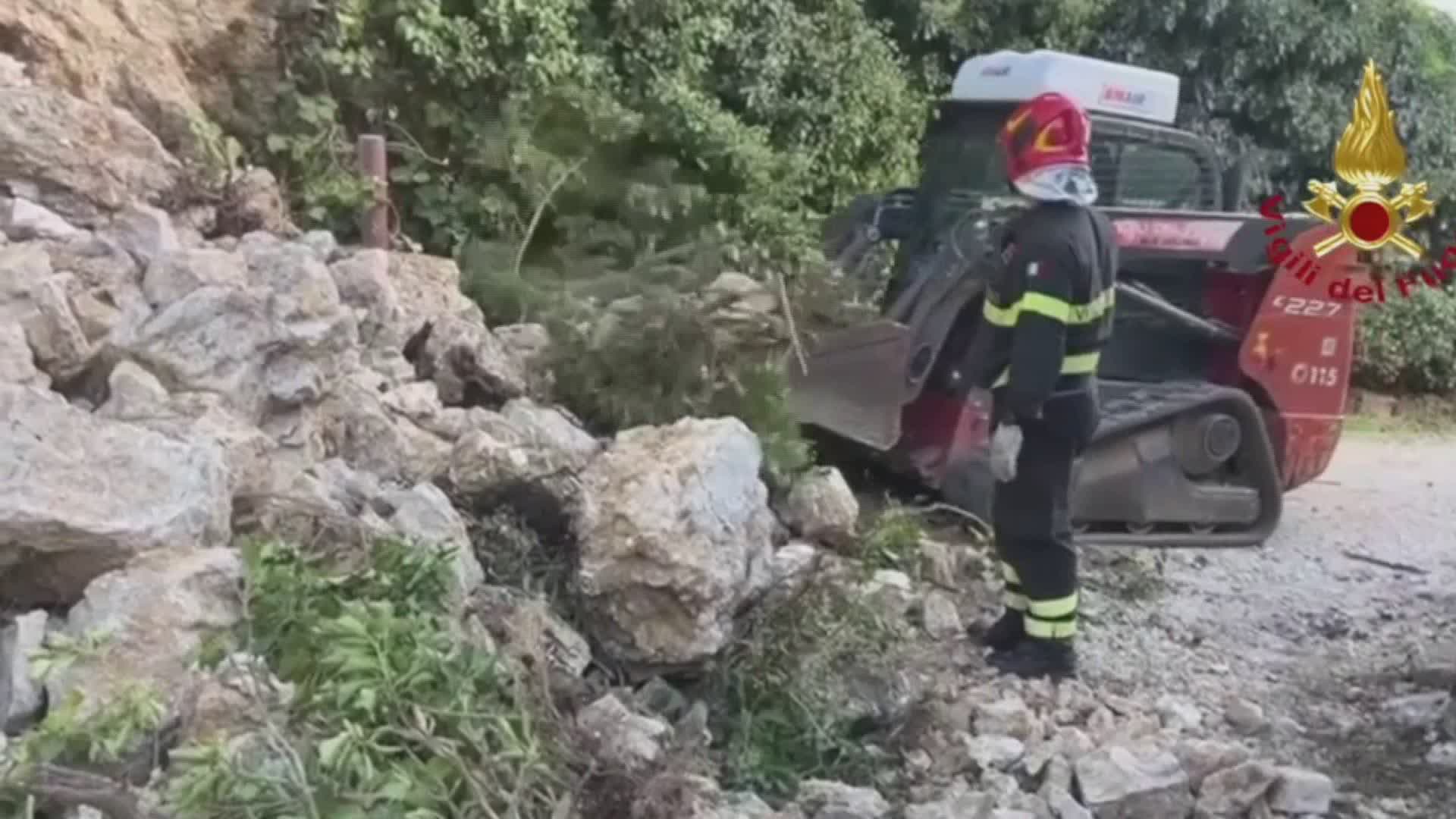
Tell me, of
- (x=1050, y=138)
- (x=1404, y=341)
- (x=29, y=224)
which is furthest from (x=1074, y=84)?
(x=1404, y=341)

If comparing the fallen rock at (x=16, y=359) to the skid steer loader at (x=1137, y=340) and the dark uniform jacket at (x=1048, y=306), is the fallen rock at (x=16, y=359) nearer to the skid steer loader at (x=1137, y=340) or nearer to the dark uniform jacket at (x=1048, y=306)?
the dark uniform jacket at (x=1048, y=306)

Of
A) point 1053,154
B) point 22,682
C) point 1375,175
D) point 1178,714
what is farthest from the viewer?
point 1375,175

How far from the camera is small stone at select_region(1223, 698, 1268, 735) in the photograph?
5.03 meters

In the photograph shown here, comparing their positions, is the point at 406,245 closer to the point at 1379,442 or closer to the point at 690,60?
the point at 690,60

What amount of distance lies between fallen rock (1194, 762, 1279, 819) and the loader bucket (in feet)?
7.91

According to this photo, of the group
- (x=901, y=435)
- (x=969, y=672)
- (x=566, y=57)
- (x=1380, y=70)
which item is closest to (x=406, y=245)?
(x=566, y=57)

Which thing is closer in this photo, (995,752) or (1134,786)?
(1134,786)

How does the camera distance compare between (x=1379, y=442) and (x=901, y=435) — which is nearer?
(x=901, y=435)

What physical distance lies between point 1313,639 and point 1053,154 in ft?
6.80

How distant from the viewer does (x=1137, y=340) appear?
290 inches

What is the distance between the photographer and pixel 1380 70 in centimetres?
1266

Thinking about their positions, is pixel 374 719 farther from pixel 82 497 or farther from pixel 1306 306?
pixel 1306 306

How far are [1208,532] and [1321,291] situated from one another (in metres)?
1.13

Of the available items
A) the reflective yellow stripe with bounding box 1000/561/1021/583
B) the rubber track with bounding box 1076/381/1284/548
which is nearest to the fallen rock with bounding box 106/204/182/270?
the reflective yellow stripe with bounding box 1000/561/1021/583
